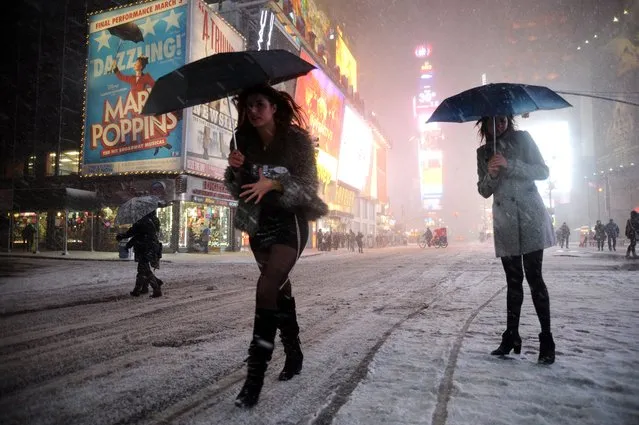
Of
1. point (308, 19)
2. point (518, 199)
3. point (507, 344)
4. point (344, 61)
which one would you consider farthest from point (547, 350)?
point (344, 61)

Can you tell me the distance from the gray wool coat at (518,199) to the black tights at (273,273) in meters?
1.74

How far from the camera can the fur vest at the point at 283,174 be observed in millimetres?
2289

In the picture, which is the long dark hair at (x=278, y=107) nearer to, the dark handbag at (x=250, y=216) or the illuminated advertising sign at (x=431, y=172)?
the dark handbag at (x=250, y=216)

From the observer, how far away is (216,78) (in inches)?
101

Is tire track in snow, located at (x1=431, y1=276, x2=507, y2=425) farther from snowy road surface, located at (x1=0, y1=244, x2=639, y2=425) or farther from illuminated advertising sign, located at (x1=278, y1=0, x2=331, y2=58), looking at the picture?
illuminated advertising sign, located at (x1=278, y1=0, x2=331, y2=58)

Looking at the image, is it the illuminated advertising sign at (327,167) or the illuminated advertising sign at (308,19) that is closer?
the illuminated advertising sign at (308,19)

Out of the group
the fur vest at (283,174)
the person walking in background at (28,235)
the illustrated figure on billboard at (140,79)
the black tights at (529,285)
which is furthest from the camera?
the illustrated figure on billboard at (140,79)

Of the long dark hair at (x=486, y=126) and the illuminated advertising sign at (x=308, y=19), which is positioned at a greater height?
the illuminated advertising sign at (x=308, y=19)

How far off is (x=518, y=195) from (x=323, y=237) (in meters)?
29.5

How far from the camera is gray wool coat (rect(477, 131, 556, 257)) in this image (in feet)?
9.39

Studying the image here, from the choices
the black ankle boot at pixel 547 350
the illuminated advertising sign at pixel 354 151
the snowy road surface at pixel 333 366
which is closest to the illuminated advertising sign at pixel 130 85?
the snowy road surface at pixel 333 366

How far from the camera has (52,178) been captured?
2572 centimetres

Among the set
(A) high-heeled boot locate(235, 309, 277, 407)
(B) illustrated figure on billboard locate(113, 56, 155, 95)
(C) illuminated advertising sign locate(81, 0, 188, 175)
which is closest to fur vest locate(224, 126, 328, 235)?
(A) high-heeled boot locate(235, 309, 277, 407)

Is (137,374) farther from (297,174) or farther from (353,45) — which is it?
(353,45)
